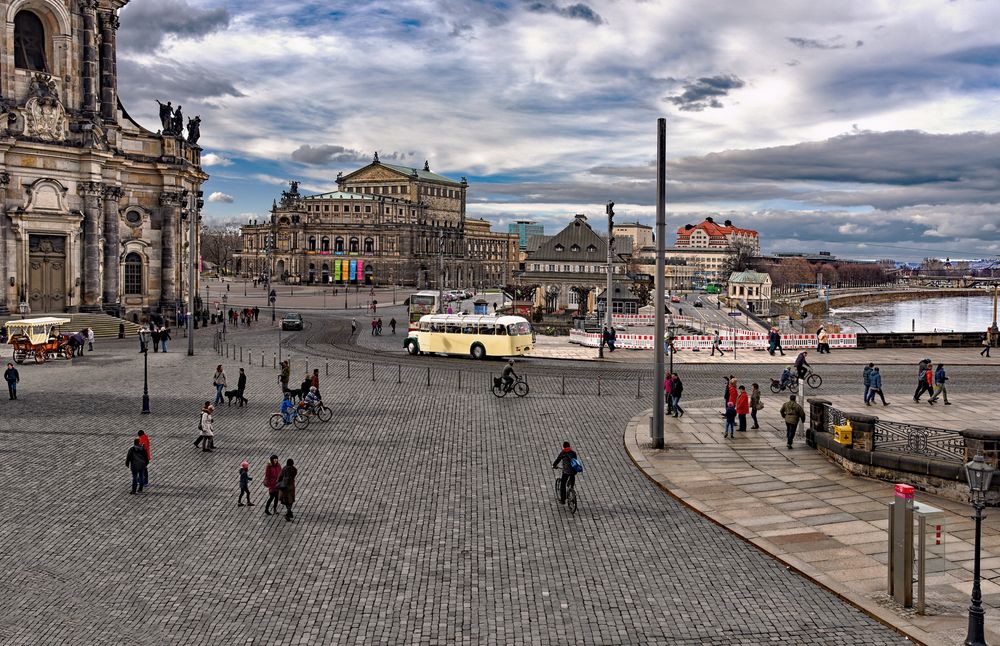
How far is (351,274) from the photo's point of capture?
566ft

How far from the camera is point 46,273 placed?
57250 mm

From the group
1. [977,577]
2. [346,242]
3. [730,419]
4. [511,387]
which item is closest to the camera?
[977,577]

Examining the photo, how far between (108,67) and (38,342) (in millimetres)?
26356

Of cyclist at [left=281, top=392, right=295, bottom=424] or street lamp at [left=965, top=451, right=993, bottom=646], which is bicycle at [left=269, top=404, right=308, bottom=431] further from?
street lamp at [left=965, top=451, right=993, bottom=646]

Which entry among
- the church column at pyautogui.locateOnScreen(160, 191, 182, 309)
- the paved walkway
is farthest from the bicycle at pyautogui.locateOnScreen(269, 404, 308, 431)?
the church column at pyautogui.locateOnScreen(160, 191, 182, 309)

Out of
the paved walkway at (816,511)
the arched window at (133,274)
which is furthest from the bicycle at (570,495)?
the arched window at (133,274)

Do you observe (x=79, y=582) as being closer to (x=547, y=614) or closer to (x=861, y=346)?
(x=547, y=614)

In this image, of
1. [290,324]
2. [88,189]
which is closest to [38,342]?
[88,189]

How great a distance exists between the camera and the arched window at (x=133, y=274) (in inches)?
2552

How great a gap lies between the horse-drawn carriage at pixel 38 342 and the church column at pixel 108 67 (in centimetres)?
2220

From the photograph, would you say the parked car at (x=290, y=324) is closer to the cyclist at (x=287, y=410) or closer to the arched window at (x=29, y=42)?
the arched window at (x=29, y=42)

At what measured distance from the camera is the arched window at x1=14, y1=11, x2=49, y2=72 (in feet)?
185

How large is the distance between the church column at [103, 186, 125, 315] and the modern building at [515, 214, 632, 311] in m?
53.2

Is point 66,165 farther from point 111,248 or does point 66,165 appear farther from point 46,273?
point 46,273
